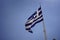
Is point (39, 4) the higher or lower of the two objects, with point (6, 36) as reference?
higher

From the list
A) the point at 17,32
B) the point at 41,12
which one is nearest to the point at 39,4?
the point at 41,12

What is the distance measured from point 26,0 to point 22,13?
319 mm

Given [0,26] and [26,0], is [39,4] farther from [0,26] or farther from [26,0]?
[0,26]

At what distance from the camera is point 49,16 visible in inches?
113

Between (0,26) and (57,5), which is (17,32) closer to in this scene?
(0,26)

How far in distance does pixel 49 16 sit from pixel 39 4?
37cm

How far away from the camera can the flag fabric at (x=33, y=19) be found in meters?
2.77

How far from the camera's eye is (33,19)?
2.81 meters

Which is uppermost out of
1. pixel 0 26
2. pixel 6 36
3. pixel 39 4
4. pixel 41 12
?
pixel 39 4

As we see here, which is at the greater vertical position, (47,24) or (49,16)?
(49,16)

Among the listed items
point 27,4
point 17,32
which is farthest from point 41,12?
point 17,32

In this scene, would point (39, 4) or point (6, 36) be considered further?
point (39, 4)

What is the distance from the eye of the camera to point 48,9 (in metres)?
2.88

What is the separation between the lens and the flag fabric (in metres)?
2.77
